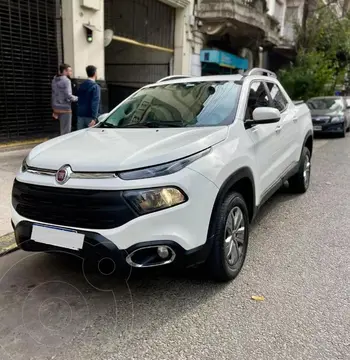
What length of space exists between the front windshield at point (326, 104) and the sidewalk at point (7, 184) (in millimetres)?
10210

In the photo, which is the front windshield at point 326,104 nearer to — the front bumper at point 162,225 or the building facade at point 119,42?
the building facade at point 119,42

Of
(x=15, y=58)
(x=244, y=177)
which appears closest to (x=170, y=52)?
(x=15, y=58)

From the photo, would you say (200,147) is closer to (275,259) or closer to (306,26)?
(275,259)

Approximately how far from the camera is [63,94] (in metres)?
7.58

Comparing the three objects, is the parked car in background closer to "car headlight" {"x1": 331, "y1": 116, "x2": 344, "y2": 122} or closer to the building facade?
"car headlight" {"x1": 331, "y1": 116, "x2": 344, "y2": 122}

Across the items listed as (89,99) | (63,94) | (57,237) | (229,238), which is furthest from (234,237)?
(63,94)

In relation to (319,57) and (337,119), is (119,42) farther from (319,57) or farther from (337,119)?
(319,57)

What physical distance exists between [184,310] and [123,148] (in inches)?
50.7

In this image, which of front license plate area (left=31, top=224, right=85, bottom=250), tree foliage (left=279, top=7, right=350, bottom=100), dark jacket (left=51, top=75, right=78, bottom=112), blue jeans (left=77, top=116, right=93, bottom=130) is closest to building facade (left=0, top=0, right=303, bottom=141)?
dark jacket (left=51, top=75, right=78, bottom=112)

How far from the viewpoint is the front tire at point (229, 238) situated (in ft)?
9.85

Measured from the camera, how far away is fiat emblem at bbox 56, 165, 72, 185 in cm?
272

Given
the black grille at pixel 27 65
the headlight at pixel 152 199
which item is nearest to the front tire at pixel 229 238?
the headlight at pixel 152 199

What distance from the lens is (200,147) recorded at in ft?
9.70

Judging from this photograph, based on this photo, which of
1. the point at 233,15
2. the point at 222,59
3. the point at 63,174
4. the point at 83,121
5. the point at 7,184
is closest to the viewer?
the point at 63,174
